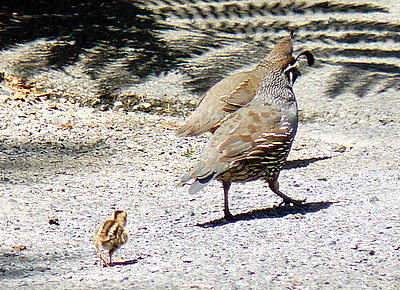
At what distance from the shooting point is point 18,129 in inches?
335

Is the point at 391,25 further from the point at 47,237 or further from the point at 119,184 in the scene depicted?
the point at 47,237

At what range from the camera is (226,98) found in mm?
7105

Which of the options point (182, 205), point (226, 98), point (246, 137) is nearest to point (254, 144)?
point (246, 137)

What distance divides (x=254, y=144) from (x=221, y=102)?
1641 mm

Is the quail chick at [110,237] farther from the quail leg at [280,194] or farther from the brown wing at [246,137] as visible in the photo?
the quail leg at [280,194]

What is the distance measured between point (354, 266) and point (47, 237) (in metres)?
2.45

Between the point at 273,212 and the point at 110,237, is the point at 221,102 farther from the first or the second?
the point at 110,237

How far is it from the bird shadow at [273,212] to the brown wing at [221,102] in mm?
1380

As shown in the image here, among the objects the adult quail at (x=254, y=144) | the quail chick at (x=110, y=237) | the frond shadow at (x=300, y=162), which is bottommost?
the frond shadow at (x=300, y=162)

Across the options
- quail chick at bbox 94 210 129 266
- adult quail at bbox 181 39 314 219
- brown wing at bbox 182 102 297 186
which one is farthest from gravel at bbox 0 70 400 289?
brown wing at bbox 182 102 297 186

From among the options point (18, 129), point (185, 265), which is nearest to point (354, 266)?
point (185, 265)

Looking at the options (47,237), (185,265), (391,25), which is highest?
(185,265)

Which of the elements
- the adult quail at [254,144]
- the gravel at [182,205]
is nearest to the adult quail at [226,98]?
the gravel at [182,205]

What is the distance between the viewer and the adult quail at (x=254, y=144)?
5.46m
